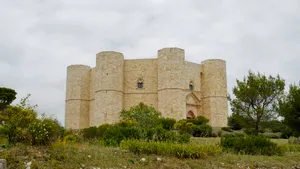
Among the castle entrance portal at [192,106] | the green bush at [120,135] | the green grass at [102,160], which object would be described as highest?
the castle entrance portal at [192,106]

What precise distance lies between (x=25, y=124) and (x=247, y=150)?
610 centimetres

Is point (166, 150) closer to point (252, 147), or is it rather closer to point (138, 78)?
point (252, 147)

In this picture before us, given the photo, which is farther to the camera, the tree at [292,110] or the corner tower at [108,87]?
the corner tower at [108,87]

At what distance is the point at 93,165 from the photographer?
6148mm

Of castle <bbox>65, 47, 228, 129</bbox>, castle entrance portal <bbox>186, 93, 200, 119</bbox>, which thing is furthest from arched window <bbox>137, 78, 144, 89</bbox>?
castle entrance portal <bbox>186, 93, 200, 119</bbox>

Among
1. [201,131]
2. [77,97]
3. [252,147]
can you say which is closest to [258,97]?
[201,131]

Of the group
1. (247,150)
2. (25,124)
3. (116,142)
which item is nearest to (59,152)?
(25,124)

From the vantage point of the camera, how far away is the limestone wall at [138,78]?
3350 centimetres

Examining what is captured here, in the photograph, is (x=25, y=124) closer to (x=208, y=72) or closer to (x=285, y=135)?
(x=285, y=135)

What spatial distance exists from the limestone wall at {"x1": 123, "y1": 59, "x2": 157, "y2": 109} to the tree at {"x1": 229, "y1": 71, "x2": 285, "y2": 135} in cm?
1590

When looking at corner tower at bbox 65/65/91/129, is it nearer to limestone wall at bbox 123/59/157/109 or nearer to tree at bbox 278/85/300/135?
limestone wall at bbox 123/59/157/109

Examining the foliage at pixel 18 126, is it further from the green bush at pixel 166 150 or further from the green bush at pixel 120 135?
the green bush at pixel 120 135

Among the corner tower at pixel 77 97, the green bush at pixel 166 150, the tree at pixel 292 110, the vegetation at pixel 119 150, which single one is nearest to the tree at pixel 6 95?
the corner tower at pixel 77 97

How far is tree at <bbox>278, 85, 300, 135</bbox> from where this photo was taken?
1562 cm
